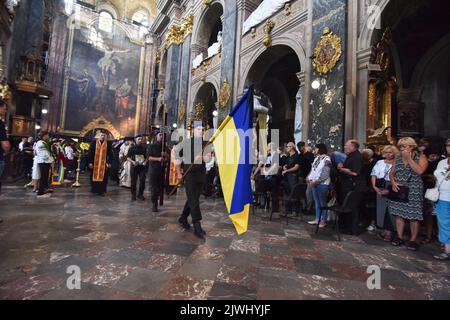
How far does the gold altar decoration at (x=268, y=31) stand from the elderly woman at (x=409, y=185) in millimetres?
6788

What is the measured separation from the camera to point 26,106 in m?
14.4

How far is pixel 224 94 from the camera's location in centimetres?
1127

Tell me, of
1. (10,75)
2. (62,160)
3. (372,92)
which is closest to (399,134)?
(372,92)

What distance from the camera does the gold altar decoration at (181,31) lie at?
15.3 metres

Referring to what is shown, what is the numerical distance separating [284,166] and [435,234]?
3.18 m

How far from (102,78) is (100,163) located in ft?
68.2

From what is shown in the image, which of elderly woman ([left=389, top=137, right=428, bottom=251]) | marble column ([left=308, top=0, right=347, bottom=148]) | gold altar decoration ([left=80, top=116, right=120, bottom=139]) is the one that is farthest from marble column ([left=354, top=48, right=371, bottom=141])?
gold altar decoration ([left=80, top=116, right=120, bottom=139])

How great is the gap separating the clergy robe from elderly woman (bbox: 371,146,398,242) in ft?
23.0

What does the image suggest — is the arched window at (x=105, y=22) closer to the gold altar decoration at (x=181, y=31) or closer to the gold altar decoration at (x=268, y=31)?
the gold altar decoration at (x=181, y=31)

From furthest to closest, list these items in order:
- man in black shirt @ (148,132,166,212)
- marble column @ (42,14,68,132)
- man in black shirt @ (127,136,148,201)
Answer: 1. marble column @ (42,14,68,132)
2. man in black shirt @ (127,136,148,201)
3. man in black shirt @ (148,132,166,212)

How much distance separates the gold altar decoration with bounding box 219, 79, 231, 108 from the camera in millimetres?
10992

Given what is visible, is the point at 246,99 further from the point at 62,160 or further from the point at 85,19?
the point at 85,19

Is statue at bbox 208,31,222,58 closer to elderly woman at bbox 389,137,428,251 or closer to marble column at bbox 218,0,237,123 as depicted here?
marble column at bbox 218,0,237,123
